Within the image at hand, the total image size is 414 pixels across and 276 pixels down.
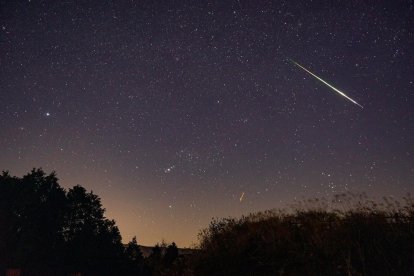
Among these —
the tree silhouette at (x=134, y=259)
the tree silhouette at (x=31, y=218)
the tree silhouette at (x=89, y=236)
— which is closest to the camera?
the tree silhouette at (x=31, y=218)

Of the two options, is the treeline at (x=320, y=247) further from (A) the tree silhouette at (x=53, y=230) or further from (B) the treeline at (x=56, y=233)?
(A) the tree silhouette at (x=53, y=230)

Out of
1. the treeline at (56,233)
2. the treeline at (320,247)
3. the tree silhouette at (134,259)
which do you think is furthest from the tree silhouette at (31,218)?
the treeline at (320,247)

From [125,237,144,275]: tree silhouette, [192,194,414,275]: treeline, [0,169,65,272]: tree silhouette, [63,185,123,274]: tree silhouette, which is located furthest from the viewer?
[125,237,144,275]: tree silhouette

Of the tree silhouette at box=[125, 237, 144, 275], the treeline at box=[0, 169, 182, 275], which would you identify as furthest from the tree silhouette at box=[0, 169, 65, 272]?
the tree silhouette at box=[125, 237, 144, 275]

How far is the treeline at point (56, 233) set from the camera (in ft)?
95.0

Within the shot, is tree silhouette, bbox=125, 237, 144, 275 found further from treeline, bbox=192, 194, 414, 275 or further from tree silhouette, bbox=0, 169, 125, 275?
treeline, bbox=192, 194, 414, 275

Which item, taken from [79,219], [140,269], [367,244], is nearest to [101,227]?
[79,219]

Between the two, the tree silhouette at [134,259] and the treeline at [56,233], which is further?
the tree silhouette at [134,259]

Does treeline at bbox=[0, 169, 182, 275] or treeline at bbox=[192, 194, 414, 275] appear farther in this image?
treeline at bbox=[0, 169, 182, 275]

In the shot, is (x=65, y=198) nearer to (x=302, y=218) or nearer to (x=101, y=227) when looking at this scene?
(x=101, y=227)

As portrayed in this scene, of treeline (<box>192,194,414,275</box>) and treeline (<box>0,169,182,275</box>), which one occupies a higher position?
treeline (<box>0,169,182,275</box>)

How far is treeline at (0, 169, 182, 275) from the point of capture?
95.0ft

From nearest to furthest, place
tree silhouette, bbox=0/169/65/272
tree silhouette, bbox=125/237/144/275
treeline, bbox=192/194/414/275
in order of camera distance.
→ treeline, bbox=192/194/414/275 → tree silhouette, bbox=0/169/65/272 → tree silhouette, bbox=125/237/144/275

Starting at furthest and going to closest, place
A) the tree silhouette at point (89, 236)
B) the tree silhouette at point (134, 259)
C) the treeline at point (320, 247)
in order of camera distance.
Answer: the tree silhouette at point (134, 259)
the tree silhouette at point (89, 236)
the treeline at point (320, 247)
